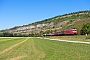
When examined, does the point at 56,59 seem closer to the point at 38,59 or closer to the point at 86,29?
the point at 38,59

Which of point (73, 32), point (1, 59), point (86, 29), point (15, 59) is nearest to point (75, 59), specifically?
point (15, 59)

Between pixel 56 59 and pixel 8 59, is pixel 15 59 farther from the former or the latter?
pixel 56 59

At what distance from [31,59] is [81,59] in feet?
9.98

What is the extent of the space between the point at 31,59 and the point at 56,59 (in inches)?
62.3

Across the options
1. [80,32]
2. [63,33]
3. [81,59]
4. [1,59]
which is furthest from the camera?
[80,32]

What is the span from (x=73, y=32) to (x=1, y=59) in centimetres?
7730

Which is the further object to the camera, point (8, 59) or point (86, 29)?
point (86, 29)

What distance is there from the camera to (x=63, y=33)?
3821 inches

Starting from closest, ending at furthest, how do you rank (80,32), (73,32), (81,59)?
(81,59)
(73,32)
(80,32)

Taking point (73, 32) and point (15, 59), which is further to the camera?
point (73, 32)

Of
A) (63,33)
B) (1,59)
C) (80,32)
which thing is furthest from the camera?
(80,32)

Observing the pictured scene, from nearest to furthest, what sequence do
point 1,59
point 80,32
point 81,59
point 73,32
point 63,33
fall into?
point 81,59 < point 1,59 < point 73,32 < point 63,33 < point 80,32

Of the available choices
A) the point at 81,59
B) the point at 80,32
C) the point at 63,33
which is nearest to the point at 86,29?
the point at 80,32

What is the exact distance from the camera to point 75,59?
11.3m
